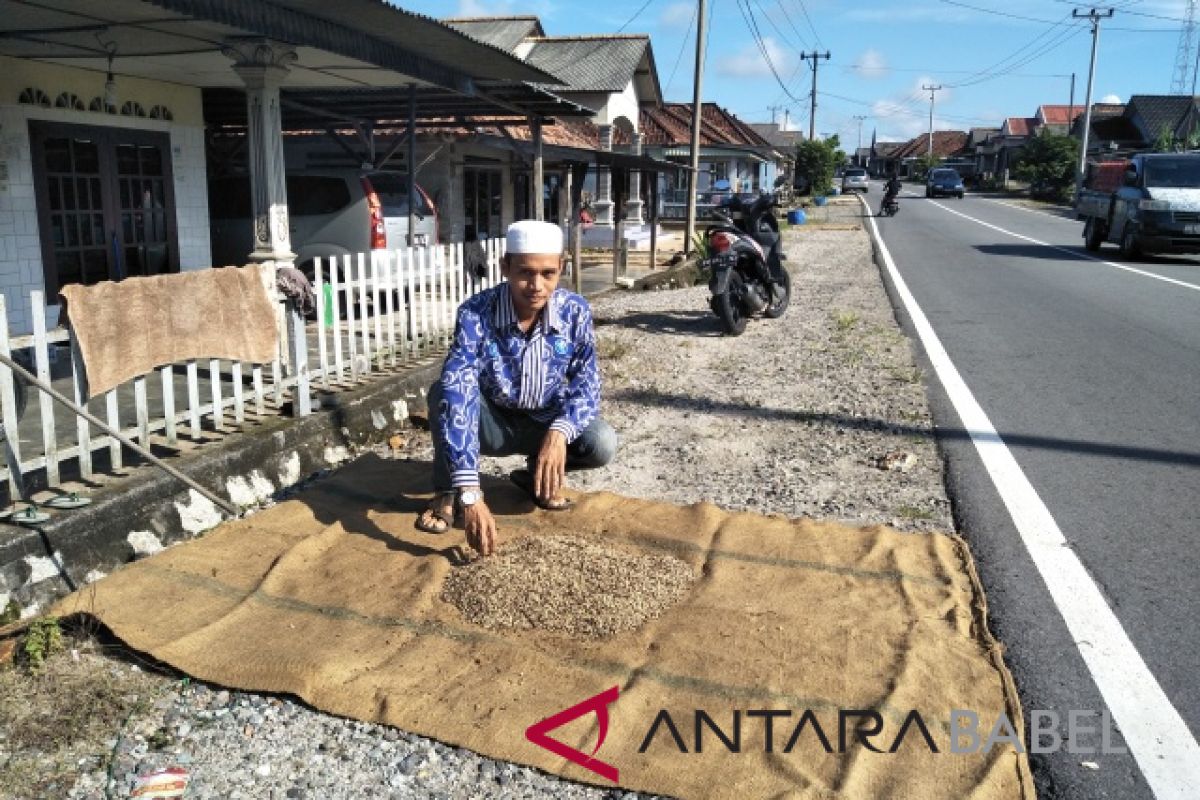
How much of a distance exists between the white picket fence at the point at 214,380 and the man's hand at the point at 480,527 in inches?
70.4

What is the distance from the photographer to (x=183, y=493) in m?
4.35

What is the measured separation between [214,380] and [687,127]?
32.1 m

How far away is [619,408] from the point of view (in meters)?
6.91

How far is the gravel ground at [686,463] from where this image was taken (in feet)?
8.77

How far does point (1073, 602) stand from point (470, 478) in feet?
7.81

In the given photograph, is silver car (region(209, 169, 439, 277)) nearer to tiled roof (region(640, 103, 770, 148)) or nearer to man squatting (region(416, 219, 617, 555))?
man squatting (region(416, 219, 617, 555))

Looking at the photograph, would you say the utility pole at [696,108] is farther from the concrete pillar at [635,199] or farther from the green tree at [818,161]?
the green tree at [818,161]

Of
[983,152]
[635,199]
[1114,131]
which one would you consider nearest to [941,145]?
[983,152]

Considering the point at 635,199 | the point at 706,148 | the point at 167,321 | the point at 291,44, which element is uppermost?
the point at 706,148

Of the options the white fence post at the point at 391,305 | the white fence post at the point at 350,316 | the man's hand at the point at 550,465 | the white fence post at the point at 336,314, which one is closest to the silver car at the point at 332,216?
the white fence post at the point at 391,305

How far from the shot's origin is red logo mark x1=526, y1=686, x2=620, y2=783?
2.65 metres

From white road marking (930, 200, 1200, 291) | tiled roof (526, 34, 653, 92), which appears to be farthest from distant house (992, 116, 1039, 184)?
tiled roof (526, 34, 653, 92)

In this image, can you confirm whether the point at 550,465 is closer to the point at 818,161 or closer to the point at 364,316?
the point at 364,316

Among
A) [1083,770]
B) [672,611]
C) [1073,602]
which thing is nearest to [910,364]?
[1073,602]
